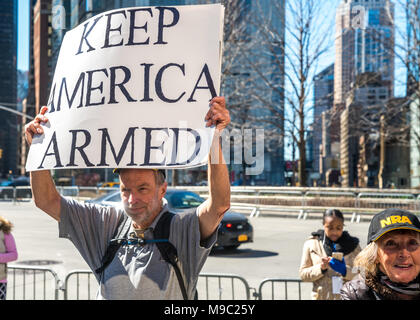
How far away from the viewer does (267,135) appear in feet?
81.0

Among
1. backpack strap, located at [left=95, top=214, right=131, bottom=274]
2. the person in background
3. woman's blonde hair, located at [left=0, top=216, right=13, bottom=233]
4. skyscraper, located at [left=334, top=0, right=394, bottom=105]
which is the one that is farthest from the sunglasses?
skyscraper, located at [left=334, top=0, right=394, bottom=105]

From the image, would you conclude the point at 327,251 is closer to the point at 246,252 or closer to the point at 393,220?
the point at 393,220

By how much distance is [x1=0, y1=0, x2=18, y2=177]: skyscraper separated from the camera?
349 feet

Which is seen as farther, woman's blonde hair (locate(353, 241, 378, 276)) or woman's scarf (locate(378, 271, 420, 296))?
woman's blonde hair (locate(353, 241, 378, 276))

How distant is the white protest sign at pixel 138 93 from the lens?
2.40 metres

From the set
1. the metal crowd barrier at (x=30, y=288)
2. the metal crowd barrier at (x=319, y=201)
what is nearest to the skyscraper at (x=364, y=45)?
the metal crowd barrier at (x=319, y=201)

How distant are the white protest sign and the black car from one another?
855 centimetres

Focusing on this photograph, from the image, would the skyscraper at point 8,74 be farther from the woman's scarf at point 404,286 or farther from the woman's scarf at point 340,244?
the woman's scarf at point 404,286

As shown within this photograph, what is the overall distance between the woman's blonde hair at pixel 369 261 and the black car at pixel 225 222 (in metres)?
8.74

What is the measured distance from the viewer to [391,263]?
2.27 meters

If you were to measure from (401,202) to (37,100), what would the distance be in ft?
320

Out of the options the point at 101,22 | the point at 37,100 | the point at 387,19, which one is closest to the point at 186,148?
the point at 101,22

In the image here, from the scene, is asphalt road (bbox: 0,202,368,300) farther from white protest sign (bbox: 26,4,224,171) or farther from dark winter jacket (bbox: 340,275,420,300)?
white protest sign (bbox: 26,4,224,171)

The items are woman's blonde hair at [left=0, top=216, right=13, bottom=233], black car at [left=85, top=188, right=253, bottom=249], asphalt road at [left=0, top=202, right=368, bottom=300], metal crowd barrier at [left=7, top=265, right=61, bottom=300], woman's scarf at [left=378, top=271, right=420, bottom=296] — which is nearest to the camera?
woman's scarf at [left=378, top=271, right=420, bottom=296]
